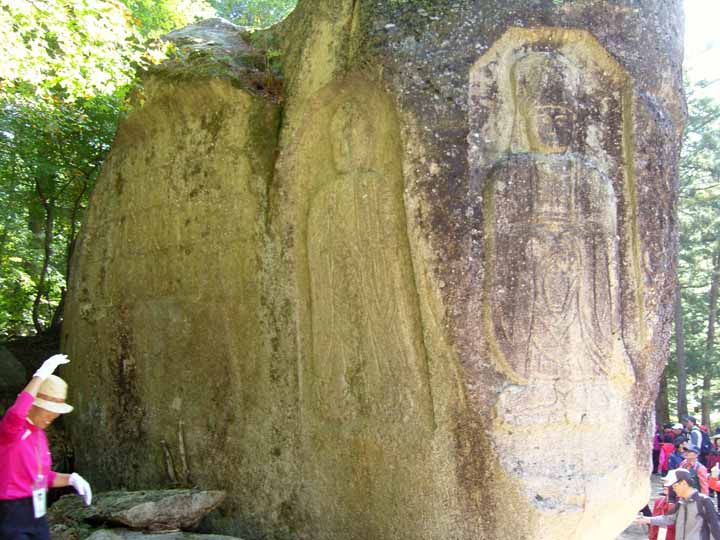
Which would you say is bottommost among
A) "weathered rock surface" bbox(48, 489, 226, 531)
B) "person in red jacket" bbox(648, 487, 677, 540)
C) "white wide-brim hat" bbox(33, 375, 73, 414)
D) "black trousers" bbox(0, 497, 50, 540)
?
"person in red jacket" bbox(648, 487, 677, 540)

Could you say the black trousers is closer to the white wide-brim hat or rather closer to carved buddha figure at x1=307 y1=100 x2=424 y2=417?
the white wide-brim hat

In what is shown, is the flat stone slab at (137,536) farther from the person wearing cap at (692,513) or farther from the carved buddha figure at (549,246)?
the person wearing cap at (692,513)

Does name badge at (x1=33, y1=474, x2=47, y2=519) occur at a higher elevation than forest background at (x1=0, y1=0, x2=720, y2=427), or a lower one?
Answer: lower

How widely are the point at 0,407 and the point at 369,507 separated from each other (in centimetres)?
519

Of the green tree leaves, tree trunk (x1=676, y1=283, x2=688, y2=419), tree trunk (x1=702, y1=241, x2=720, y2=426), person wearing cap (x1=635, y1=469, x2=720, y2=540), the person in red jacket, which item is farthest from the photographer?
tree trunk (x1=702, y1=241, x2=720, y2=426)

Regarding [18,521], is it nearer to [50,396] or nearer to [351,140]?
[50,396]

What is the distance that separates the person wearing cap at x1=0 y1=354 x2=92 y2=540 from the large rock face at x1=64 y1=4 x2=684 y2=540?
208 cm

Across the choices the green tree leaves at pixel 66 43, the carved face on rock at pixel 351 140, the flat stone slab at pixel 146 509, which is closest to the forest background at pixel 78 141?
the green tree leaves at pixel 66 43

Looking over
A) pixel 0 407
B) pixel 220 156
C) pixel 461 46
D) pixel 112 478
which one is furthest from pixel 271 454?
pixel 0 407

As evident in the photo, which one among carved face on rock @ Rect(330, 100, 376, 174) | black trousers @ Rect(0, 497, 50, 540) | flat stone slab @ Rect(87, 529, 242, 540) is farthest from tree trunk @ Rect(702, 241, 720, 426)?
black trousers @ Rect(0, 497, 50, 540)

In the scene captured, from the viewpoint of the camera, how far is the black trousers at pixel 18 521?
13.0 feet

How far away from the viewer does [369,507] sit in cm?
541

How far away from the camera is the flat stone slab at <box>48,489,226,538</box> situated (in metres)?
5.45

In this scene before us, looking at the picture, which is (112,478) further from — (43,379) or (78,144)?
(78,144)
